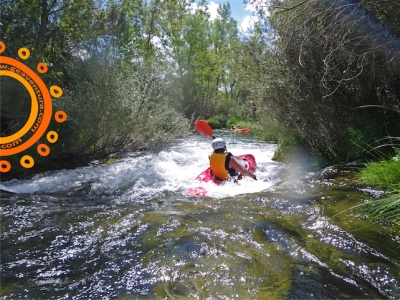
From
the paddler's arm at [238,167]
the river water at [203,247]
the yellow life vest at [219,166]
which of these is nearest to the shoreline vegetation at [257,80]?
the river water at [203,247]

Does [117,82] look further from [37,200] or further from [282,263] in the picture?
[282,263]

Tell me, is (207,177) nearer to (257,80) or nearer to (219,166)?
(219,166)

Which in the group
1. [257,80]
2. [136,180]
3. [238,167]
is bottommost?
[136,180]

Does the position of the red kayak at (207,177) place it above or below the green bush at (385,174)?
below

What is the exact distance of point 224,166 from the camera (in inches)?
234

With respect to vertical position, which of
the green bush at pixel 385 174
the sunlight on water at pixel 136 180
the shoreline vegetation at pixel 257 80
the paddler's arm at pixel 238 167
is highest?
the shoreline vegetation at pixel 257 80

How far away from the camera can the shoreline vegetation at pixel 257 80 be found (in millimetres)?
4191

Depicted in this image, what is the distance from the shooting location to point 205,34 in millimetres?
29516

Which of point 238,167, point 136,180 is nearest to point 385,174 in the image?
point 238,167

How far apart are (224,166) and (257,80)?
232 cm

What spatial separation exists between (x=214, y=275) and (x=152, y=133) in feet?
22.8

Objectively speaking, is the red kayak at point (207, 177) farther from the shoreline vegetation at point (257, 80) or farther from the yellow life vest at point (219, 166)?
the shoreline vegetation at point (257, 80)

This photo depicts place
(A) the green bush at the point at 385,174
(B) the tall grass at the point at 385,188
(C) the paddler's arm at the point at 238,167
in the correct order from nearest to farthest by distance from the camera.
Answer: (B) the tall grass at the point at 385,188 → (A) the green bush at the point at 385,174 → (C) the paddler's arm at the point at 238,167

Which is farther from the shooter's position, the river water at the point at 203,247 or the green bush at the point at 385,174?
the green bush at the point at 385,174
